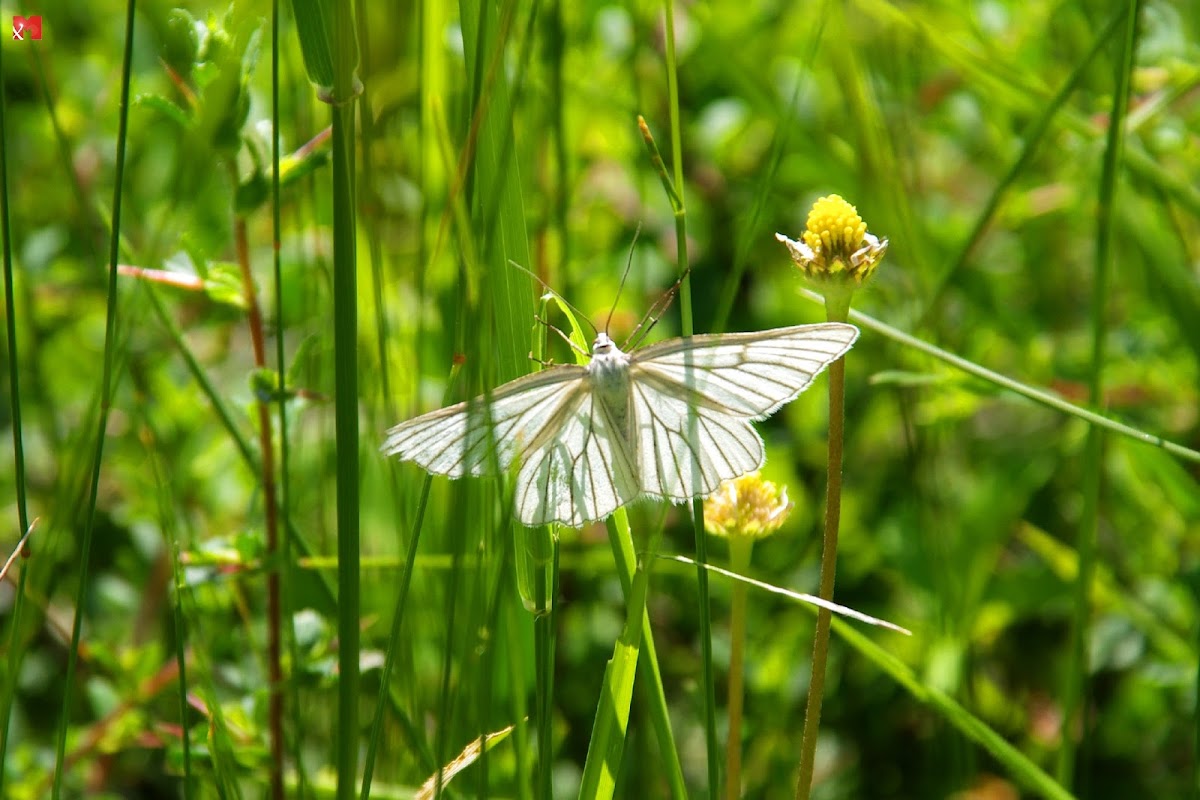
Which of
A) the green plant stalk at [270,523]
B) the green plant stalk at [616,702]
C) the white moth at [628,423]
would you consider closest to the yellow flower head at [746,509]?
the white moth at [628,423]

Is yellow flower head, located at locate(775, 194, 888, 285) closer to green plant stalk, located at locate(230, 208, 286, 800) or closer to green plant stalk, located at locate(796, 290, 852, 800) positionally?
green plant stalk, located at locate(796, 290, 852, 800)

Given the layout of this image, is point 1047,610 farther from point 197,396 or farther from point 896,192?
point 197,396

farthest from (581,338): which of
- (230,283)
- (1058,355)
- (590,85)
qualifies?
(1058,355)

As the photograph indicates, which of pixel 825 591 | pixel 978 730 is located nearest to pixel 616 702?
pixel 825 591

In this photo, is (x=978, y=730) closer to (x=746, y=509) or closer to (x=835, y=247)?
(x=746, y=509)

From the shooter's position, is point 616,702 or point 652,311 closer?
point 616,702
